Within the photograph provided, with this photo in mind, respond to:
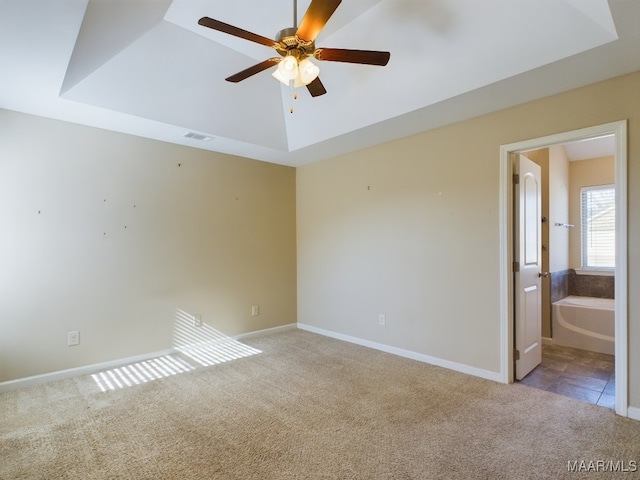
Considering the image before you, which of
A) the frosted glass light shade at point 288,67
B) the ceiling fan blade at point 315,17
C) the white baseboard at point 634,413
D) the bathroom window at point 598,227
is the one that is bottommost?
the white baseboard at point 634,413

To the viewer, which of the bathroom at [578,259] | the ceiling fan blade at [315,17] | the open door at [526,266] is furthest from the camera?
the bathroom at [578,259]

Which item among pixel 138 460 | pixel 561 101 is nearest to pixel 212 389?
pixel 138 460

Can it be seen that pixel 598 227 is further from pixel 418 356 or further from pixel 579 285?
pixel 418 356

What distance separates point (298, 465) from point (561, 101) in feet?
10.6

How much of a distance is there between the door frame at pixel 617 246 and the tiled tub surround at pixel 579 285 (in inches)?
73.3

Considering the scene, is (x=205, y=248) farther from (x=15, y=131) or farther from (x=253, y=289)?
(x=15, y=131)

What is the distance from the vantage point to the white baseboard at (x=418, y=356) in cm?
308

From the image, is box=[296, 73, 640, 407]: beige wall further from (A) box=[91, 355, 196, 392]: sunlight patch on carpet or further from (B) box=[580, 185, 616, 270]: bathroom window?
(B) box=[580, 185, 616, 270]: bathroom window

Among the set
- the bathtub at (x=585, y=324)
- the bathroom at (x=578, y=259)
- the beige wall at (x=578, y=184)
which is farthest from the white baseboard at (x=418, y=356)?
the beige wall at (x=578, y=184)

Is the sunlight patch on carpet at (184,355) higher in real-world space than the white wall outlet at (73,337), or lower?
lower

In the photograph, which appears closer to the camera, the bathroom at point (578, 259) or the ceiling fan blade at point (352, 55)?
the ceiling fan blade at point (352, 55)

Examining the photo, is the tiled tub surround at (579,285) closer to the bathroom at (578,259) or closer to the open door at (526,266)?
the bathroom at (578,259)

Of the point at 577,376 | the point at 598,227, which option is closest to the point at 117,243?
the point at 577,376

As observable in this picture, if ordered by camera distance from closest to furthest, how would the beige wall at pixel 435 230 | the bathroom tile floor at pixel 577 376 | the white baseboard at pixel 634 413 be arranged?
1. the white baseboard at pixel 634 413
2. the beige wall at pixel 435 230
3. the bathroom tile floor at pixel 577 376
